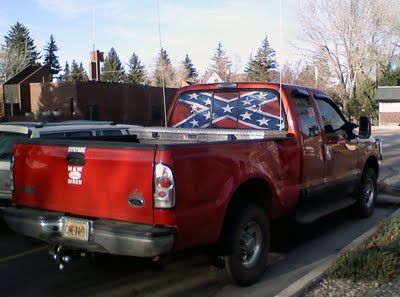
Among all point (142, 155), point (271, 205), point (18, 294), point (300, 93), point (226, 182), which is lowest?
point (18, 294)

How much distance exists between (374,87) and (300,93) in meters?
57.8

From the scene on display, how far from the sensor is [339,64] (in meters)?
63.0

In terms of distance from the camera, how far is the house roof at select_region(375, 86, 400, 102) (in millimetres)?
56375

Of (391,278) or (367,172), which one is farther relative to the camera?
(367,172)

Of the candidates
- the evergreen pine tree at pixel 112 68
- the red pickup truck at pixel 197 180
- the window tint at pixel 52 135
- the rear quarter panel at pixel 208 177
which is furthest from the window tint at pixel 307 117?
the evergreen pine tree at pixel 112 68

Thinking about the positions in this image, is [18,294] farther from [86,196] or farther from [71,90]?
[71,90]

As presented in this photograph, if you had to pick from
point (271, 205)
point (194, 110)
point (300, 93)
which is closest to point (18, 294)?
point (271, 205)

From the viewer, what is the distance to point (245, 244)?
17.2ft

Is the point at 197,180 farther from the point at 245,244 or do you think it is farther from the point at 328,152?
the point at 328,152

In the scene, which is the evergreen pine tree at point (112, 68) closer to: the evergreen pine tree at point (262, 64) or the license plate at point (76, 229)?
the evergreen pine tree at point (262, 64)

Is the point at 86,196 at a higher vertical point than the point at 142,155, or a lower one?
lower

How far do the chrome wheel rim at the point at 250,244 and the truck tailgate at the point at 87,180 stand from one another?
52.0 inches

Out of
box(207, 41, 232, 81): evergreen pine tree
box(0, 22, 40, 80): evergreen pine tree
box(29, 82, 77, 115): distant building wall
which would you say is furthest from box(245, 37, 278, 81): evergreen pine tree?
box(29, 82, 77, 115): distant building wall

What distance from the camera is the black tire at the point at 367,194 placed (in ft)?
27.1
